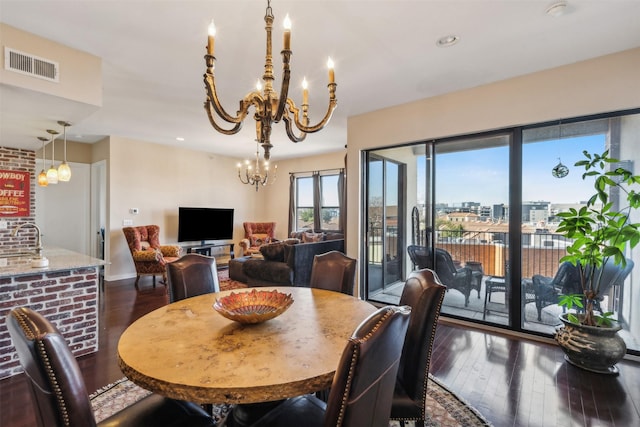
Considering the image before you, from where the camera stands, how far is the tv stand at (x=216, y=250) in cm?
688

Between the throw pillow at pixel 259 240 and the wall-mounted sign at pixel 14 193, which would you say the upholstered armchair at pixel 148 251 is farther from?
the throw pillow at pixel 259 240

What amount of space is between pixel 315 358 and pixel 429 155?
336cm

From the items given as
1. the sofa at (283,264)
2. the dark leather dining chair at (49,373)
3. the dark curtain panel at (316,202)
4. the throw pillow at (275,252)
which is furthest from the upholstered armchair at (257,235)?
the dark leather dining chair at (49,373)

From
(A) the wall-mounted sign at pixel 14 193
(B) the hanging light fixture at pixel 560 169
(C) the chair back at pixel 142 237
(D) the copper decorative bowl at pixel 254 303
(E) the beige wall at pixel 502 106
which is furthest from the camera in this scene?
(C) the chair back at pixel 142 237

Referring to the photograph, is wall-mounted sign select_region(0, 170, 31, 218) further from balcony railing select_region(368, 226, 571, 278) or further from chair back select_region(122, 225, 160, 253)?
balcony railing select_region(368, 226, 571, 278)

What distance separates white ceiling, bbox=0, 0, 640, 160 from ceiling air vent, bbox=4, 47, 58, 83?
0.67ft

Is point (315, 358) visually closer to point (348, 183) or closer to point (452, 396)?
point (452, 396)

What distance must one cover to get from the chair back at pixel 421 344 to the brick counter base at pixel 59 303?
116 inches

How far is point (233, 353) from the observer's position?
4.03ft

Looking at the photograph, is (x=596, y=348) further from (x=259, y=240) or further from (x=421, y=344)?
(x=259, y=240)

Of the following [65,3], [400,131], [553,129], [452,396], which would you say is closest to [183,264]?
[65,3]

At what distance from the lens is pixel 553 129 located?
320 centimetres

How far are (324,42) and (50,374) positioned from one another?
2.68m

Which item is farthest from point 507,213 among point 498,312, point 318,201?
point 318,201
